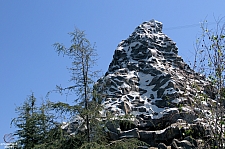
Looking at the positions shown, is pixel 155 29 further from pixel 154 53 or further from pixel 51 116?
pixel 51 116

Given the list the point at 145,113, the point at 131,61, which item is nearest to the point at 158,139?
the point at 145,113

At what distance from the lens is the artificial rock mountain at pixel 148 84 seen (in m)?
17.2

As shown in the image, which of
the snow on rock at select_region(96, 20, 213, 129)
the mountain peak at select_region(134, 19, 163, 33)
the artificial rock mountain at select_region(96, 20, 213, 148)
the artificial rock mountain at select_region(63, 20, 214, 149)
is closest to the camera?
the artificial rock mountain at select_region(63, 20, 214, 149)

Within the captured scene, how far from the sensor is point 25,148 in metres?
8.92

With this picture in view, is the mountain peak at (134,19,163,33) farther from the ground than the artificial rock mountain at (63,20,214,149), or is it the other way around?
the mountain peak at (134,19,163,33)

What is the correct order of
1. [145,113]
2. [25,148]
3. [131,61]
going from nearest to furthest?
[25,148]
[145,113]
[131,61]

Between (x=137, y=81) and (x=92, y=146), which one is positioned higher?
(x=137, y=81)

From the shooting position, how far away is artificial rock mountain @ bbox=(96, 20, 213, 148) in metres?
17.2

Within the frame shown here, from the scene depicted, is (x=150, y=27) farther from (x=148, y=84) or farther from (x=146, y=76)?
(x=148, y=84)

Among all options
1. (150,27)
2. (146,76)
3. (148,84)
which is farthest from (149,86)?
(150,27)

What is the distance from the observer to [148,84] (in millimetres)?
23875

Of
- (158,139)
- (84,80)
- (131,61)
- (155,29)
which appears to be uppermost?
(155,29)

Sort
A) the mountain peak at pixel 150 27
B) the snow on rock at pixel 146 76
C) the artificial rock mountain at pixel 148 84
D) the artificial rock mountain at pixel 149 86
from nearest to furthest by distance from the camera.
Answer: the artificial rock mountain at pixel 149 86 → the artificial rock mountain at pixel 148 84 → the snow on rock at pixel 146 76 → the mountain peak at pixel 150 27

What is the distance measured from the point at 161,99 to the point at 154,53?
608 centimetres
